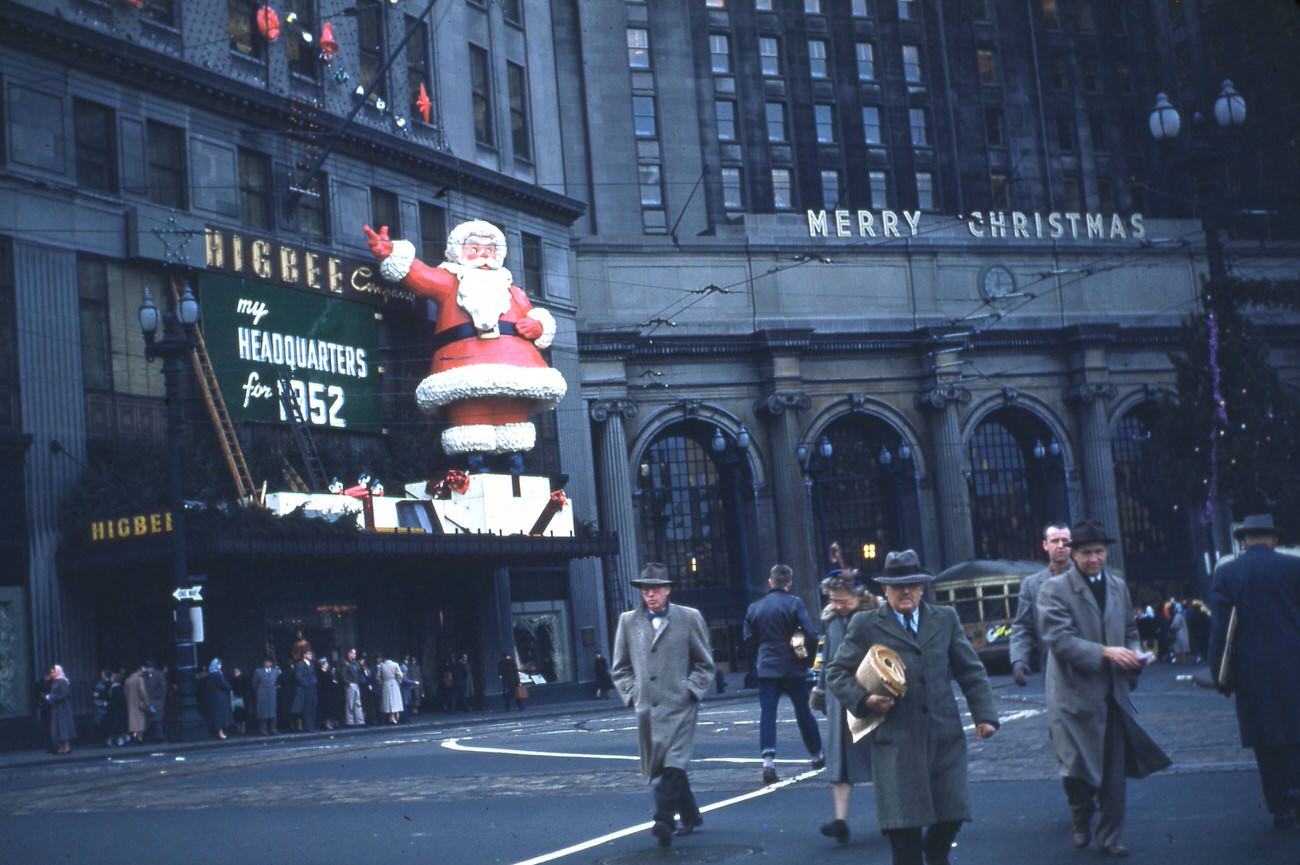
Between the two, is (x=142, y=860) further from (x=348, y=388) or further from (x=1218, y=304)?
(x=348, y=388)

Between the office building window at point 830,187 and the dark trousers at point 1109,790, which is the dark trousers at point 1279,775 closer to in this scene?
the dark trousers at point 1109,790

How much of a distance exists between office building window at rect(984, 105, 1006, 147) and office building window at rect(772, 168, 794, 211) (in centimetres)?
949

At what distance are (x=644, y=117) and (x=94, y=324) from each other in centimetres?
3574

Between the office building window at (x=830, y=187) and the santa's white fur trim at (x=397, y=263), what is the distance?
31.9 metres

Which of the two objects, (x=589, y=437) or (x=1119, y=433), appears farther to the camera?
(x=1119, y=433)

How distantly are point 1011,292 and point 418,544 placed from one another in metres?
30.7

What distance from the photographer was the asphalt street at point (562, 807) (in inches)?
432

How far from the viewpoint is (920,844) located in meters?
8.77

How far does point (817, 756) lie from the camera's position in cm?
1574

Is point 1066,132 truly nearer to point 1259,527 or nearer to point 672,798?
point 1259,527

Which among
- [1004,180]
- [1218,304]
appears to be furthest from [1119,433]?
[1218,304]

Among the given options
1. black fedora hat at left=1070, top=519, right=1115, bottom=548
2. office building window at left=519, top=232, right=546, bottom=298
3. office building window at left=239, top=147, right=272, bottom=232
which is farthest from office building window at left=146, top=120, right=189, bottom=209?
black fedora hat at left=1070, top=519, right=1115, bottom=548

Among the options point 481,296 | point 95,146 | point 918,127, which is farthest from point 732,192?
point 95,146

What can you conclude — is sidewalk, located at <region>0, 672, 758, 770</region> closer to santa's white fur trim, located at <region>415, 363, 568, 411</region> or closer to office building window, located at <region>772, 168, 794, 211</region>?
santa's white fur trim, located at <region>415, 363, 568, 411</region>
